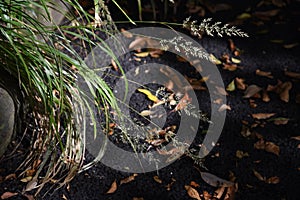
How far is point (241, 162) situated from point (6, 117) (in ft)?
3.11

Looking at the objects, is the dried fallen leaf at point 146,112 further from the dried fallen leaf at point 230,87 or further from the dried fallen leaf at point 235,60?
the dried fallen leaf at point 235,60

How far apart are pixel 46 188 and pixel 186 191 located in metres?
0.54

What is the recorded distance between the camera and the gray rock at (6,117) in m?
1.97

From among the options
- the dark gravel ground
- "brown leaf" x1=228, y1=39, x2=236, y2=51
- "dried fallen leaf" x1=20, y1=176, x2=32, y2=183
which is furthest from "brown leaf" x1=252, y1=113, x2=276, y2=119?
"dried fallen leaf" x1=20, y1=176, x2=32, y2=183

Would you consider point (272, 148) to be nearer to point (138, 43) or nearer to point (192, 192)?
point (192, 192)

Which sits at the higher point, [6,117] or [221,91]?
[6,117]

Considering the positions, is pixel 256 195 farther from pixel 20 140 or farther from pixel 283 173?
pixel 20 140

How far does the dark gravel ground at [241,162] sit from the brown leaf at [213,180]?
0.02 meters

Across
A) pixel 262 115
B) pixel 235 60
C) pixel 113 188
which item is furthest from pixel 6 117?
pixel 235 60

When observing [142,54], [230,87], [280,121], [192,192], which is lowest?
[192,192]

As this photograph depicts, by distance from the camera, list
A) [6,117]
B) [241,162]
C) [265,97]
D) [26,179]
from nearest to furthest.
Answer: [6,117] < [26,179] < [241,162] < [265,97]

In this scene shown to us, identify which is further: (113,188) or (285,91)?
(285,91)

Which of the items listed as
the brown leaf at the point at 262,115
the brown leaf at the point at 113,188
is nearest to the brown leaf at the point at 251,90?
the brown leaf at the point at 262,115

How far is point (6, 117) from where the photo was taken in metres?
1.99
